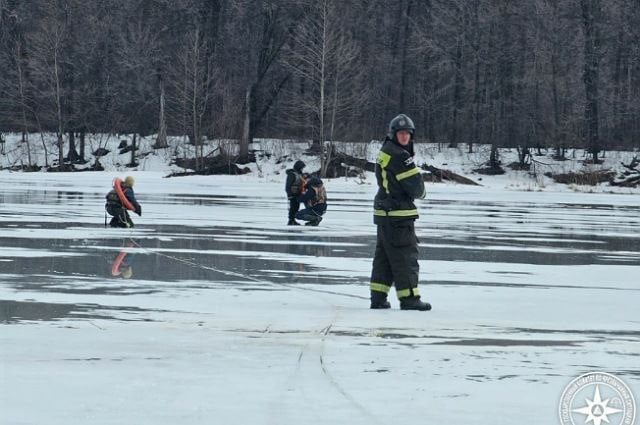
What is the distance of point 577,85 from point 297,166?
44.8 meters

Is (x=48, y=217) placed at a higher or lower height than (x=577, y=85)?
lower

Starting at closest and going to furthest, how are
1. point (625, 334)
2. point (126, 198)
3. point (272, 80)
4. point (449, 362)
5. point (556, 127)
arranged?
point (449, 362), point (625, 334), point (126, 198), point (556, 127), point (272, 80)

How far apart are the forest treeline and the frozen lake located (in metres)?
41.4

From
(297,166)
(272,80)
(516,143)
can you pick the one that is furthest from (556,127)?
(297,166)

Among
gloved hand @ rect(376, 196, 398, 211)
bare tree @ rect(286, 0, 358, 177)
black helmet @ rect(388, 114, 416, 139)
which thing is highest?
bare tree @ rect(286, 0, 358, 177)

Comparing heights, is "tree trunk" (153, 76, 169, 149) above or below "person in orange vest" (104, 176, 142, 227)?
above

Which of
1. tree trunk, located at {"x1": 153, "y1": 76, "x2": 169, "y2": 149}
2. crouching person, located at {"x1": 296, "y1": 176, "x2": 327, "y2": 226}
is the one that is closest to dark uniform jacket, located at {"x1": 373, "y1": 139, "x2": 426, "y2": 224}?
crouching person, located at {"x1": 296, "y1": 176, "x2": 327, "y2": 226}

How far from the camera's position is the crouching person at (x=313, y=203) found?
2377cm

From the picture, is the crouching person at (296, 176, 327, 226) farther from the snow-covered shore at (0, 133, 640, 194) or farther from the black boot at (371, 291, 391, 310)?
the snow-covered shore at (0, 133, 640, 194)

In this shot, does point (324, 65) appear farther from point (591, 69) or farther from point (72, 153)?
point (72, 153)

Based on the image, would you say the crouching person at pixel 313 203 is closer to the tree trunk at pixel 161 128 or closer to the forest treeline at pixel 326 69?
the forest treeline at pixel 326 69

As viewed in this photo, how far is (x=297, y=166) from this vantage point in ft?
80.1

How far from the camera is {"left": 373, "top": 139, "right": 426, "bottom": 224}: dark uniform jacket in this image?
1116 centimetres

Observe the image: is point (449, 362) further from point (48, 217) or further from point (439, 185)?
point (439, 185)
